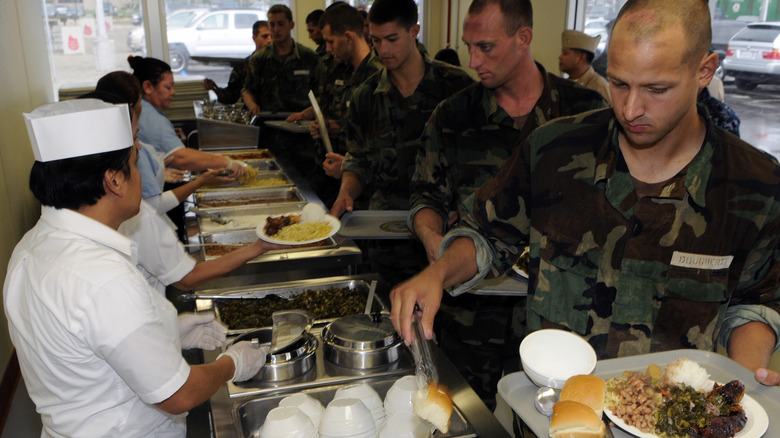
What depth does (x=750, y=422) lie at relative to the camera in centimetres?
85

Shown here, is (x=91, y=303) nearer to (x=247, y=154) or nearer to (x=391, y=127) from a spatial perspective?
(x=391, y=127)

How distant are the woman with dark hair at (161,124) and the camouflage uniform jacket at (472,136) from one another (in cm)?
155

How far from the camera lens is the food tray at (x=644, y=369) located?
852 mm

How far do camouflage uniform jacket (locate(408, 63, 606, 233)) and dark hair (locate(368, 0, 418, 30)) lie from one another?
71 cm

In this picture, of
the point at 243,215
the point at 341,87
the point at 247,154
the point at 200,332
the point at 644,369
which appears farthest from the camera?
the point at 341,87

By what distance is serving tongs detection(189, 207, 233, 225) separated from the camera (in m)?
Result: 2.80

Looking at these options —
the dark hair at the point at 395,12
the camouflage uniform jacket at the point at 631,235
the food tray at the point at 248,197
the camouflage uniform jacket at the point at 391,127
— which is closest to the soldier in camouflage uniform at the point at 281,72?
the food tray at the point at 248,197

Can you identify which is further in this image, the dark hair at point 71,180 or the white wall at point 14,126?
the white wall at point 14,126

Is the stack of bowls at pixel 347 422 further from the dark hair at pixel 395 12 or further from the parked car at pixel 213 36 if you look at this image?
the parked car at pixel 213 36

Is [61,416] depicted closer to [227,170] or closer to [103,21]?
[227,170]

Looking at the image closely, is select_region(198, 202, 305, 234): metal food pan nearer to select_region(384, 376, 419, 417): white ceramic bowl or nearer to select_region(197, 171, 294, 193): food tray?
select_region(197, 171, 294, 193): food tray

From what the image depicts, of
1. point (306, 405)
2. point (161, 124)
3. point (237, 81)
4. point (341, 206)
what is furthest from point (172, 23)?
point (306, 405)

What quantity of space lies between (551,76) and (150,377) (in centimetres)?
160

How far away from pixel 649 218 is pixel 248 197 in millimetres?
2480
